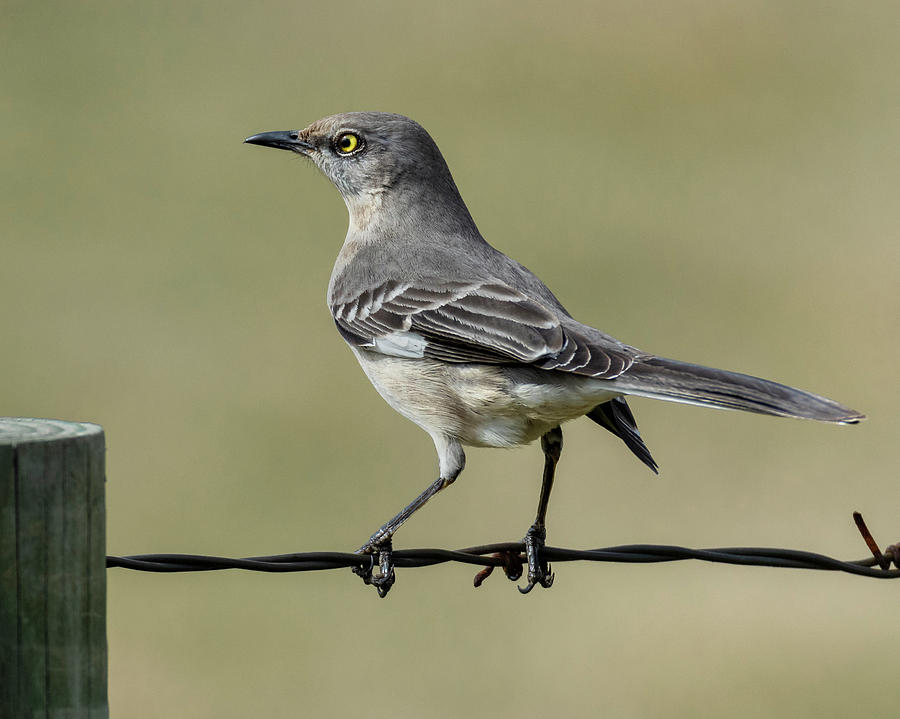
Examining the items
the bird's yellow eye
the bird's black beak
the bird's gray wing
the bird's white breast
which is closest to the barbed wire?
the bird's white breast

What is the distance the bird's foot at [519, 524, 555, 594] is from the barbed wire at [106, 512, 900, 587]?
0.48 meters

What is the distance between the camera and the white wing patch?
18.4 feet

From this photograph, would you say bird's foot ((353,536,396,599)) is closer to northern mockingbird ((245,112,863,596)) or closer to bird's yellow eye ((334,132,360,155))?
northern mockingbird ((245,112,863,596))

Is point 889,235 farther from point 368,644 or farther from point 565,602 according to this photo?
point 368,644

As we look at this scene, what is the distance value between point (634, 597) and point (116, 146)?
1233 centimetres

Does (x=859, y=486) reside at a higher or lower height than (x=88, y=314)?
lower

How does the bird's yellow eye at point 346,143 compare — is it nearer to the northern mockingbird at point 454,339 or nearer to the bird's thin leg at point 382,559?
the northern mockingbird at point 454,339

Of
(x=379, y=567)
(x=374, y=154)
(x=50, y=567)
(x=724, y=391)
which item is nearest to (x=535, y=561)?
(x=379, y=567)

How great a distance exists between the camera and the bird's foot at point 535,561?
5.46m

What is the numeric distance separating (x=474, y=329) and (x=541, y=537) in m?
1.06

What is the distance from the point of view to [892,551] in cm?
477

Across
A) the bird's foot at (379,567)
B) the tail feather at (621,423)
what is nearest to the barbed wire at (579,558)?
the bird's foot at (379,567)

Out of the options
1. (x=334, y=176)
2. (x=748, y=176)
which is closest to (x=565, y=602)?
(x=334, y=176)

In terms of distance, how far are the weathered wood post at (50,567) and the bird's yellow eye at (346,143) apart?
154 inches
